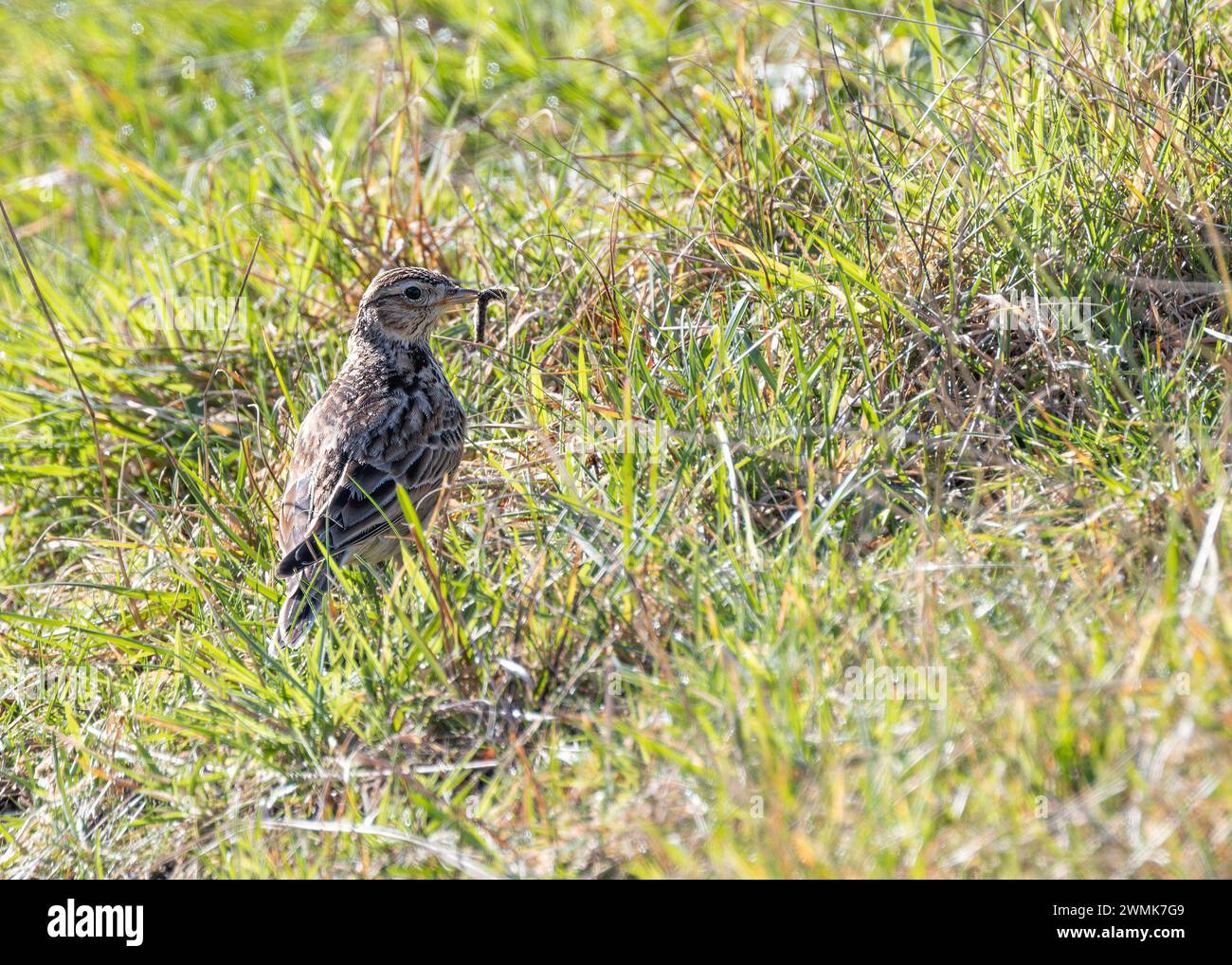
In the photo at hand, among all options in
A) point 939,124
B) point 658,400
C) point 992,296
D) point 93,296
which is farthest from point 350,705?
point 93,296

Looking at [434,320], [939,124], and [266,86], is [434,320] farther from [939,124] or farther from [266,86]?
[266,86]

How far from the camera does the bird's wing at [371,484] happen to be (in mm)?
4629

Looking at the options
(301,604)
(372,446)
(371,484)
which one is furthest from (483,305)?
(301,604)

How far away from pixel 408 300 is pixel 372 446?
74cm

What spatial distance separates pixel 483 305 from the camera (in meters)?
5.55

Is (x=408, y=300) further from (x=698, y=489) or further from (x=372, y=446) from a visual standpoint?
(x=698, y=489)

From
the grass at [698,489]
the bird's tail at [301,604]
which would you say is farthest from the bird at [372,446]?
the grass at [698,489]

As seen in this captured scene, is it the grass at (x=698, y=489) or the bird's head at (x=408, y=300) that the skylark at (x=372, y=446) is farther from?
the grass at (x=698, y=489)

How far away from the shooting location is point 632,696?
3.62 m

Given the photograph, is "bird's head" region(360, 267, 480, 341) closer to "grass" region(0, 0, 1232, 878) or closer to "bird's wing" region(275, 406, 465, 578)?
"grass" region(0, 0, 1232, 878)

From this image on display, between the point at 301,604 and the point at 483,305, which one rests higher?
the point at 483,305

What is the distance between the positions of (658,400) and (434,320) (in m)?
1.39

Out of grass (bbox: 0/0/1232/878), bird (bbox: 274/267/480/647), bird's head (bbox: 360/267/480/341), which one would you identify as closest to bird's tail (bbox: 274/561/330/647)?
bird (bbox: 274/267/480/647)
